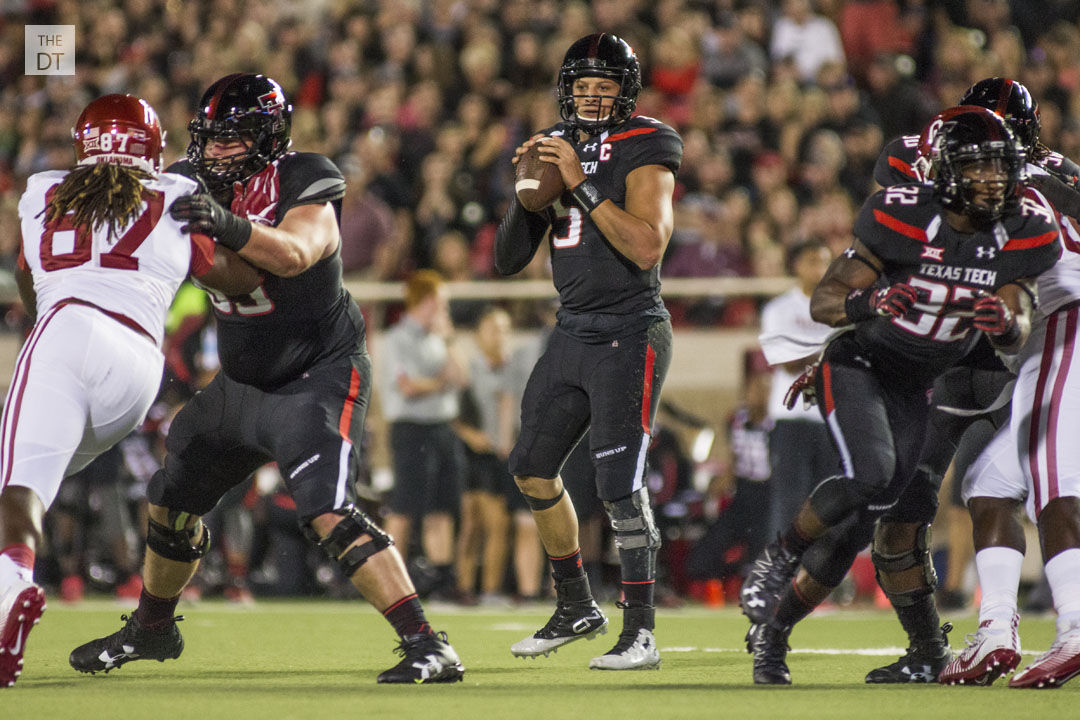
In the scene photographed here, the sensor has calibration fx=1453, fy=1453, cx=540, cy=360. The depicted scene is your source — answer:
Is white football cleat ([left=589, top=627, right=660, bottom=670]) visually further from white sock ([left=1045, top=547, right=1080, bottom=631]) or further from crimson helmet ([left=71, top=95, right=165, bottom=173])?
crimson helmet ([left=71, top=95, right=165, bottom=173])

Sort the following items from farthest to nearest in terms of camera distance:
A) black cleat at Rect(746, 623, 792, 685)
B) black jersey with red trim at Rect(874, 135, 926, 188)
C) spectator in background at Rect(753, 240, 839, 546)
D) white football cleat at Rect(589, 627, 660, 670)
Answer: spectator in background at Rect(753, 240, 839, 546) < black jersey with red trim at Rect(874, 135, 926, 188) < white football cleat at Rect(589, 627, 660, 670) < black cleat at Rect(746, 623, 792, 685)

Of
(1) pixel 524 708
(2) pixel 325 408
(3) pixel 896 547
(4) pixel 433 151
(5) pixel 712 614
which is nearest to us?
(1) pixel 524 708

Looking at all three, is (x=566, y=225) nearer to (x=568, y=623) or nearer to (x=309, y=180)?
(x=309, y=180)

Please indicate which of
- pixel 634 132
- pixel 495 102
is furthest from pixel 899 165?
pixel 495 102

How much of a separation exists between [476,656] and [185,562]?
4.44 ft

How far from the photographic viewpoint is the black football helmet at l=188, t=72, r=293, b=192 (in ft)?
16.3

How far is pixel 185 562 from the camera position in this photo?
524 cm

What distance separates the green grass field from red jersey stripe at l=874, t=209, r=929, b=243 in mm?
1500

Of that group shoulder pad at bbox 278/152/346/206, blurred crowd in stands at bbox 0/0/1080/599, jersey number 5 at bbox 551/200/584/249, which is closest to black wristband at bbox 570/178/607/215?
jersey number 5 at bbox 551/200/584/249

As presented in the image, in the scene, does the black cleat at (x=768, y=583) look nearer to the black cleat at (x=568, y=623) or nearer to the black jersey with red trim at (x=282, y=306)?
the black cleat at (x=568, y=623)

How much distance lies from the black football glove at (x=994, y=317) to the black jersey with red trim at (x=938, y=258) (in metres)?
0.12

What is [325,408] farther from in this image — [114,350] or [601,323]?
[601,323]

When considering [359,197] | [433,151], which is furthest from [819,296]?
[433,151]

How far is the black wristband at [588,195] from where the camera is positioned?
5383mm
